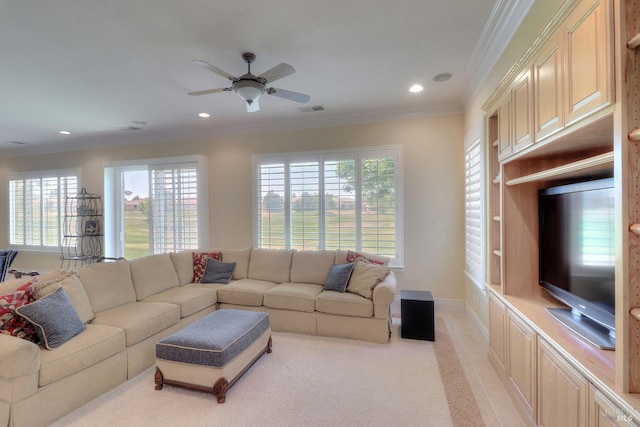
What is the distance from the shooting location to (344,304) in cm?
318

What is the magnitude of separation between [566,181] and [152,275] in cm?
423

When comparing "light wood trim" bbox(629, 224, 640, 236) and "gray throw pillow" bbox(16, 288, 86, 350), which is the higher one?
"light wood trim" bbox(629, 224, 640, 236)

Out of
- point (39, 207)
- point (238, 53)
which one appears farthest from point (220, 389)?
point (39, 207)

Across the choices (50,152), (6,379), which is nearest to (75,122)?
(50,152)

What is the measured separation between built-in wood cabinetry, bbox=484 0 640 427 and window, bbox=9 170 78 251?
300 inches

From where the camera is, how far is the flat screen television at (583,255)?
1.45 m

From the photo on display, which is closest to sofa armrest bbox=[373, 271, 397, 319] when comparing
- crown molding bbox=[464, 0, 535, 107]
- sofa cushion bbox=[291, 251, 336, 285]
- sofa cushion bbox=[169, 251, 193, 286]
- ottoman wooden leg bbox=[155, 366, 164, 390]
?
sofa cushion bbox=[291, 251, 336, 285]

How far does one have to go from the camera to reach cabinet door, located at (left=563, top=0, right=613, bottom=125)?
1.11m

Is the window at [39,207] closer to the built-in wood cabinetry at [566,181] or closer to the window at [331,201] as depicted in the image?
the window at [331,201]

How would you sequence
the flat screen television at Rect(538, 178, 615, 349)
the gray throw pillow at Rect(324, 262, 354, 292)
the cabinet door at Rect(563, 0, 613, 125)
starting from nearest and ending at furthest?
the cabinet door at Rect(563, 0, 613, 125)
the flat screen television at Rect(538, 178, 615, 349)
the gray throw pillow at Rect(324, 262, 354, 292)

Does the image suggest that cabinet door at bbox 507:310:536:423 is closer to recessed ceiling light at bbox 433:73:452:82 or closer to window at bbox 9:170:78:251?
recessed ceiling light at bbox 433:73:452:82

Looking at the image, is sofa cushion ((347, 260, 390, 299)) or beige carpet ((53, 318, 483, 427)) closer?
beige carpet ((53, 318, 483, 427))

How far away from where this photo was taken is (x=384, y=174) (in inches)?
167

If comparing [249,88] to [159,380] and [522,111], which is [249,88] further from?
[159,380]
